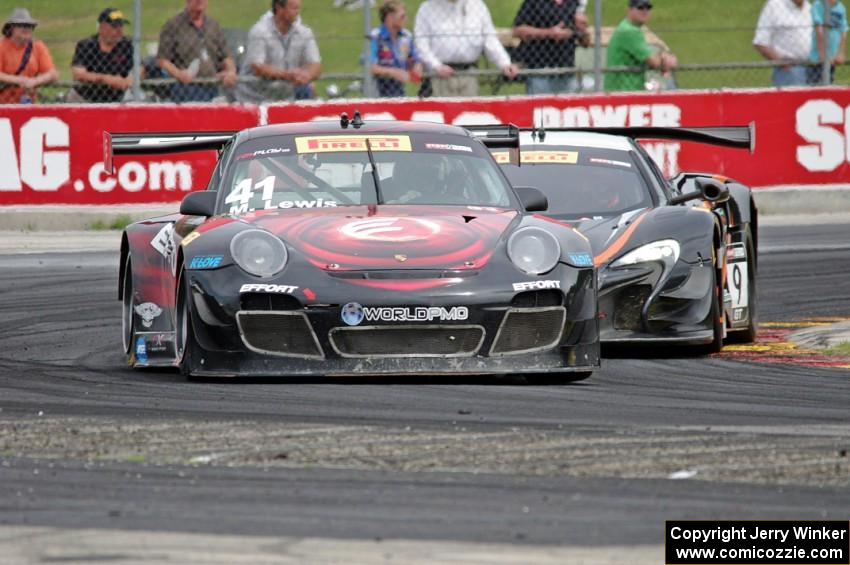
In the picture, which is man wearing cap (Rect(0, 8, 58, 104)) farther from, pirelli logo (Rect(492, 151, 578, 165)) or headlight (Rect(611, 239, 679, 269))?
headlight (Rect(611, 239, 679, 269))

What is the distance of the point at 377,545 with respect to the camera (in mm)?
4391

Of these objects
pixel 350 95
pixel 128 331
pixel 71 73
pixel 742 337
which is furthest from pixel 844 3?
pixel 128 331

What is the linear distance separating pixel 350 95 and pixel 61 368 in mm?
9007

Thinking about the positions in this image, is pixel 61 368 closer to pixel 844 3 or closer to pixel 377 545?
pixel 377 545

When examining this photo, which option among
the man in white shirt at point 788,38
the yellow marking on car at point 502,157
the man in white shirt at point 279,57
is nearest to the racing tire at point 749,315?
the yellow marking on car at point 502,157

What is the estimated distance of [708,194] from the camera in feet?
30.7

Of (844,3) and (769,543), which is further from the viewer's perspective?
(844,3)

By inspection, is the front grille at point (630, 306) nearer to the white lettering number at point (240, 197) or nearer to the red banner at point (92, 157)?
the white lettering number at point (240, 197)

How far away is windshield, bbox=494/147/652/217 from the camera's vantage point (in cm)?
966

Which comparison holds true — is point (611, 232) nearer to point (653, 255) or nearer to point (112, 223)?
point (653, 255)

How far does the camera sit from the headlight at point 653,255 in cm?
866

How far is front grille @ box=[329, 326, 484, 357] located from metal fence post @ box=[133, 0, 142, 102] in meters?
9.28

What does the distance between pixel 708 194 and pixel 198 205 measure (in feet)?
9.32

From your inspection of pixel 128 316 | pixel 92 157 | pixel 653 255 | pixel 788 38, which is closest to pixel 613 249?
pixel 653 255
